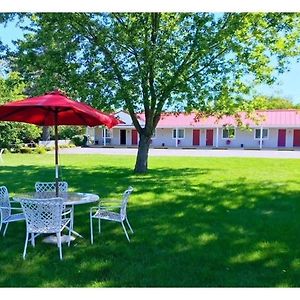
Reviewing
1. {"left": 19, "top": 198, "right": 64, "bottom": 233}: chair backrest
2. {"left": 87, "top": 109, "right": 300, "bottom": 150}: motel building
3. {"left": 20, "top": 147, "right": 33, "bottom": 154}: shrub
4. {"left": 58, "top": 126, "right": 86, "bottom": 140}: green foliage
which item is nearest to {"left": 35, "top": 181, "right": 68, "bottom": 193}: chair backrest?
{"left": 19, "top": 198, "right": 64, "bottom": 233}: chair backrest

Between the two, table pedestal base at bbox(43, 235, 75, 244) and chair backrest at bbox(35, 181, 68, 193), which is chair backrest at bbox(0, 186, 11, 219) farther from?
chair backrest at bbox(35, 181, 68, 193)

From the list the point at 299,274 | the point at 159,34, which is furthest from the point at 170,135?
the point at 299,274

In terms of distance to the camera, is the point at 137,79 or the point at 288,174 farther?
the point at 288,174

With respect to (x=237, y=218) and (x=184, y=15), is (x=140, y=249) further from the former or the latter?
(x=184, y=15)

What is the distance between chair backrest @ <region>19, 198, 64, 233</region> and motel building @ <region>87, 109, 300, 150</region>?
32.5 meters

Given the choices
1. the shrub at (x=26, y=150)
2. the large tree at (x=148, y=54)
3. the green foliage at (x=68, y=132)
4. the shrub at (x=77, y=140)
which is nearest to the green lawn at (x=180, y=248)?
the large tree at (x=148, y=54)

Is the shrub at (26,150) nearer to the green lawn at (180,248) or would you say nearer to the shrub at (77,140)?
the shrub at (77,140)

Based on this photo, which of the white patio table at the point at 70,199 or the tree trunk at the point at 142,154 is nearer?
the white patio table at the point at 70,199

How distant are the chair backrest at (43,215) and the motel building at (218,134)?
1278 inches

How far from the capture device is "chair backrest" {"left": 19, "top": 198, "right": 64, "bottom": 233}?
5316 millimetres

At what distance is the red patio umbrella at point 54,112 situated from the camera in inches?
214
